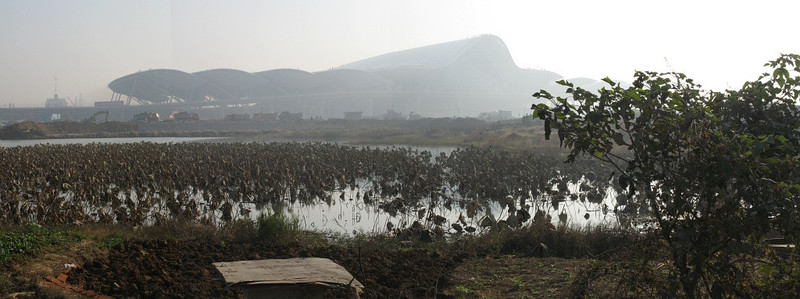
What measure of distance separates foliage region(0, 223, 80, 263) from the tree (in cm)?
710

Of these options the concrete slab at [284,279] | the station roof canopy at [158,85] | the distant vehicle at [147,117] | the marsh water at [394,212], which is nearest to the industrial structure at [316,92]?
the station roof canopy at [158,85]

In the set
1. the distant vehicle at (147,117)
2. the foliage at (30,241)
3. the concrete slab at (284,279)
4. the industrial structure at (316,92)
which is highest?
the industrial structure at (316,92)

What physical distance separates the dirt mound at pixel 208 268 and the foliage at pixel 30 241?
0.76 metres

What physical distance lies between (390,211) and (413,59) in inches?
7237

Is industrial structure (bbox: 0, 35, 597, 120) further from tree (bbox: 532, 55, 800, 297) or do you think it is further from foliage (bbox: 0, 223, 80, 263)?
tree (bbox: 532, 55, 800, 297)

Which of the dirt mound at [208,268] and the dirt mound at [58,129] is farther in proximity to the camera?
the dirt mound at [58,129]

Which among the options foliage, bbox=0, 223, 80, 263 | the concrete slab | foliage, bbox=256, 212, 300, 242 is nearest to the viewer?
the concrete slab

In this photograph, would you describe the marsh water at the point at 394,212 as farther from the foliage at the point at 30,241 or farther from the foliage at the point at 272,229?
the foliage at the point at 30,241

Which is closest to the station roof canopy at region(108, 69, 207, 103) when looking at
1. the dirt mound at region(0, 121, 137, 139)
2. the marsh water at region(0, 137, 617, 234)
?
the dirt mound at region(0, 121, 137, 139)

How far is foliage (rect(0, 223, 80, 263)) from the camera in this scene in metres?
8.91

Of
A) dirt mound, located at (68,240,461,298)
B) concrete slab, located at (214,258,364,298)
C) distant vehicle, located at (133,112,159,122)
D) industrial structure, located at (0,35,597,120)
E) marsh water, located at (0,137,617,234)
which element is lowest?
marsh water, located at (0,137,617,234)

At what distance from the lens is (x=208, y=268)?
932cm

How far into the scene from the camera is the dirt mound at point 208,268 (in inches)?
322

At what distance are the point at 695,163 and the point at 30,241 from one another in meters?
8.56
